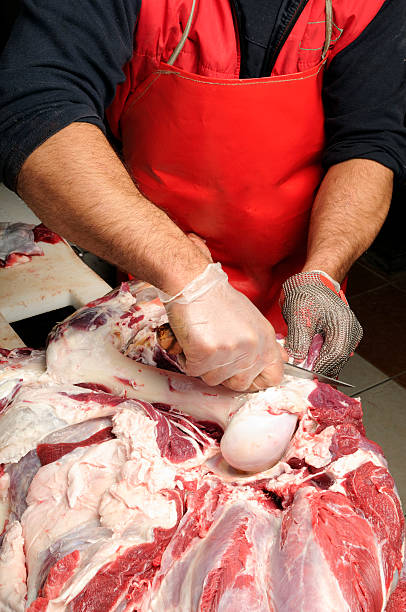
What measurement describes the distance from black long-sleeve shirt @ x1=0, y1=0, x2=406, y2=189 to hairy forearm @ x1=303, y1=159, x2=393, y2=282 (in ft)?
0.23

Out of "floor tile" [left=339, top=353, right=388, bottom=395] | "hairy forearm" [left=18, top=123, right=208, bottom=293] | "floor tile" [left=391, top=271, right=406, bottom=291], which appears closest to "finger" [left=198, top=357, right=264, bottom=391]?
"hairy forearm" [left=18, top=123, right=208, bottom=293]

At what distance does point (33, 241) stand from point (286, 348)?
1.61 m

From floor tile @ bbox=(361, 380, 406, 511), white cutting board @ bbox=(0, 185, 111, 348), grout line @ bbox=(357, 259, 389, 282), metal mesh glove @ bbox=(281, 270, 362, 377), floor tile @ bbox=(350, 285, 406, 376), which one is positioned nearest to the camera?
metal mesh glove @ bbox=(281, 270, 362, 377)

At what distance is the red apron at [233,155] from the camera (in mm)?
2252

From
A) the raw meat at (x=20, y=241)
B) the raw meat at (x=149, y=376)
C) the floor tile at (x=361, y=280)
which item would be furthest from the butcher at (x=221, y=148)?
the floor tile at (x=361, y=280)

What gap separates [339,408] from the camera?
1.77m

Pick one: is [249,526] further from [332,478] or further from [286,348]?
[286,348]

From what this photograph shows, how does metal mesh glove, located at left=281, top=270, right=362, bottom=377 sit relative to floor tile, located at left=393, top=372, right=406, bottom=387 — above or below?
above

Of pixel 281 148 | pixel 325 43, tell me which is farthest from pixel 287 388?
pixel 325 43

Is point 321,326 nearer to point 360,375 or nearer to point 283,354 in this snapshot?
point 283,354

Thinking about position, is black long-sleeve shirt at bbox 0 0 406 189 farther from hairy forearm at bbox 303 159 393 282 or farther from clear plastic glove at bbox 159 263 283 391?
clear plastic glove at bbox 159 263 283 391

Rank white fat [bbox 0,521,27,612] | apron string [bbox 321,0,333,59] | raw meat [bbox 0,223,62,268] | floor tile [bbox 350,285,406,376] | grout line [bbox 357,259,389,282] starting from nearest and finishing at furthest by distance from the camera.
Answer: white fat [bbox 0,521,27,612]
apron string [bbox 321,0,333,59]
raw meat [bbox 0,223,62,268]
floor tile [bbox 350,285,406,376]
grout line [bbox 357,259,389,282]

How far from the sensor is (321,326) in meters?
2.10

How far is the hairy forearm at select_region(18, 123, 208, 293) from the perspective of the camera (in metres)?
1.73
